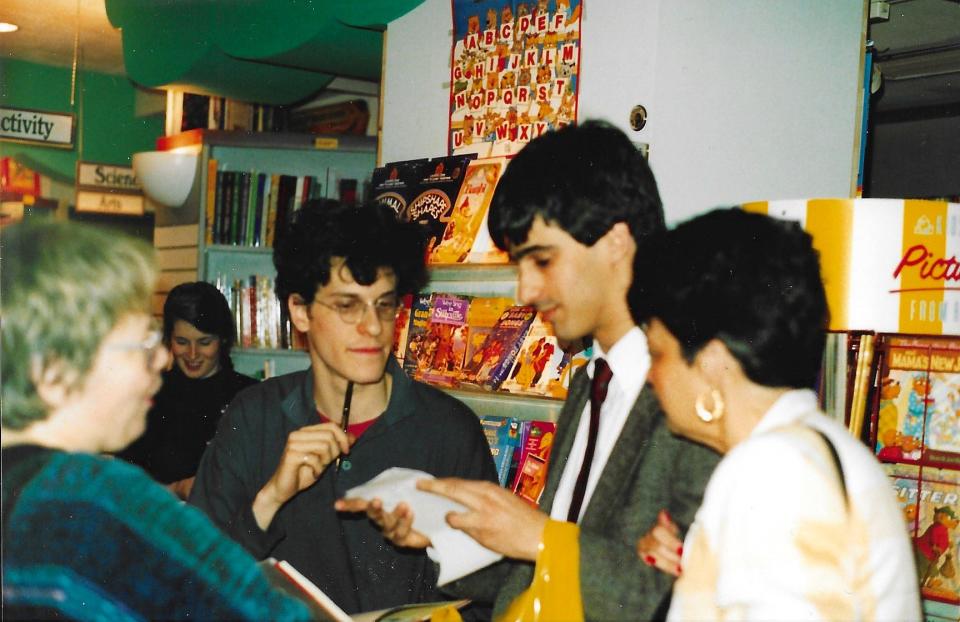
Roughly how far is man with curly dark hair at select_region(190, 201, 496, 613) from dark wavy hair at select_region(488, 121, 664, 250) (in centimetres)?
43

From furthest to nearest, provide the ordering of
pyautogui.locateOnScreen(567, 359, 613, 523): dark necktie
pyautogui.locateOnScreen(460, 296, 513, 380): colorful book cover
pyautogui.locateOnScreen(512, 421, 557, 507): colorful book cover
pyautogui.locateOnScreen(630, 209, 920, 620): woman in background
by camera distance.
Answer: pyautogui.locateOnScreen(460, 296, 513, 380): colorful book cover
pyautogui.locateOnScreen(512, 421, 557, 507): colorful book cover
pyautogui.locateOnScreen(567, 359, 613, 523): dark necktie
pyautogui.locateOnScreen(630, 209, 920, 620): woman in background

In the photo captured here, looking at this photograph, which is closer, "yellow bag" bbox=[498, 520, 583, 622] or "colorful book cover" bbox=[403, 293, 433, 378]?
"yellow bag" bbox=[498, 520, 583, 622]

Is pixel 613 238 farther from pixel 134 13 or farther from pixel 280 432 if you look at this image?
pixel 134 13

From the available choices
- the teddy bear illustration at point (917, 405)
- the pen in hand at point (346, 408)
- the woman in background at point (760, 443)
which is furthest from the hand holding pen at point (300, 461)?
the teddy bear illustration at point (917, 405)

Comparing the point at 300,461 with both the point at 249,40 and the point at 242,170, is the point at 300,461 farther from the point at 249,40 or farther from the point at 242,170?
the point at 242,170

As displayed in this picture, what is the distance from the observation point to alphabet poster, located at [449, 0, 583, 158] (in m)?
2.96

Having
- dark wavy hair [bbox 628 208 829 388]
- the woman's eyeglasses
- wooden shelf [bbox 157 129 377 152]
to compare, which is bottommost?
the woman's eyeglasses

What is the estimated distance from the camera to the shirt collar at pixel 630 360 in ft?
5.22

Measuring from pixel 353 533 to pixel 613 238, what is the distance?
83 centimetres

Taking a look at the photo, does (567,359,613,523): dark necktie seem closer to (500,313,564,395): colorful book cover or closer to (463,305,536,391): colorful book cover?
(500,313,564,395): colorful book cover

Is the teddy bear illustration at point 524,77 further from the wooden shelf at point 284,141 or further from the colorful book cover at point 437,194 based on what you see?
the wooden shelf at point 284,141

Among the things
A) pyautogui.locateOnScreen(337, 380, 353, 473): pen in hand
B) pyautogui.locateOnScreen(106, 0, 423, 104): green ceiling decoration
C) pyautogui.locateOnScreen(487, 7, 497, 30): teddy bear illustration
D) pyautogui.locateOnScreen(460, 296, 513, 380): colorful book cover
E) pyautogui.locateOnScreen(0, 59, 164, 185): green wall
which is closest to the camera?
pyautogui.locateOnScreen(337, 380, 353, 473): pen in hand

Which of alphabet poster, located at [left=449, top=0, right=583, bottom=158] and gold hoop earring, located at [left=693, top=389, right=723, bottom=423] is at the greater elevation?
alphabet poster, located at [left=449, top=0, right=583, bottom=158]

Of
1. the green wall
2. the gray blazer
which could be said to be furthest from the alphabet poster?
the green wall
